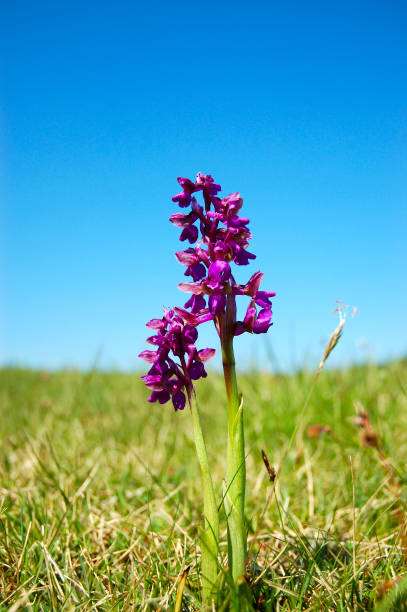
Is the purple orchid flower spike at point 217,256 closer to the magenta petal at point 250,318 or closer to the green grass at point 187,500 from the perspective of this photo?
the magenta petal at point 250,318

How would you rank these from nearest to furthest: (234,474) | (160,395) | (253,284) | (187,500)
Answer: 1. (234,474)
2. (253,284)
3. (160,395)
4. (187,500)

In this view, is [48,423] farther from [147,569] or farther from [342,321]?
[342,321]

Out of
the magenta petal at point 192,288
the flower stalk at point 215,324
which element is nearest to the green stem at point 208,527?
the flower stalk at point 215,324

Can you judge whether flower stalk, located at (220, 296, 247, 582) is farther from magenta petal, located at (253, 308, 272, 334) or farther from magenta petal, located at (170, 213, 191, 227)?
magenta petal, located at (170, 213, 191, 227)

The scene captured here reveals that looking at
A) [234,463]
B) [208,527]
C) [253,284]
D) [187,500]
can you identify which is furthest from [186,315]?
[187,500]

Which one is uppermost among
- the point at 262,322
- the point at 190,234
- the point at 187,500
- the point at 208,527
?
the point at 190,234

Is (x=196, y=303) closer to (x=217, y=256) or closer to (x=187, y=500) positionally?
(x=217, y=256)

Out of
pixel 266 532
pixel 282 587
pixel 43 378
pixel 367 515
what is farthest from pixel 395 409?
pixel 43 378
